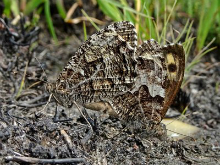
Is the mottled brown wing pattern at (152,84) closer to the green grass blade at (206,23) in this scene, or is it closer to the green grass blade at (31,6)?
the green grass blade at (206,23)

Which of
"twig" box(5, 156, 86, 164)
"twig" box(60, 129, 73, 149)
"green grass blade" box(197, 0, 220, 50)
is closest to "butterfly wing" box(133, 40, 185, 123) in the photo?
"twig" box(60, 129, 73, 149)

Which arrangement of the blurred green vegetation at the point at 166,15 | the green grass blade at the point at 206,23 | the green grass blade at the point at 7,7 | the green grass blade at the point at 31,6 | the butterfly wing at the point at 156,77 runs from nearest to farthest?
the butterfly wing at the point at 156,77 → the blurred green vegetation at the point at 166,15 → the green grass blade at the point at 206,23 → the green grass blade at the point at 7,7 → the green grass blade at the point at 31,6

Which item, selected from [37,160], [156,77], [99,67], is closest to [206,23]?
[156,77]

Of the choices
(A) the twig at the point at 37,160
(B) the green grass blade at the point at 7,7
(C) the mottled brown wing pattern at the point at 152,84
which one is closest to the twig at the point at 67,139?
(A) the twig at the point at 37,160

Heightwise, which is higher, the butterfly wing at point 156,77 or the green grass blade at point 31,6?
the green grass blade at point 31,6

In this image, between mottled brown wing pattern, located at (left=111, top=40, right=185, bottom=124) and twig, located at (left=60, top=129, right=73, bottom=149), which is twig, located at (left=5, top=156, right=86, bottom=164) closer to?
twig, located at (left=60, top=129, right=73, bottom=149)

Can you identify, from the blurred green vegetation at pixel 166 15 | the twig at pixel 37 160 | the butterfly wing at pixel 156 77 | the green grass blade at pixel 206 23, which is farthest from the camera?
the green grass blade at pixel 206 23

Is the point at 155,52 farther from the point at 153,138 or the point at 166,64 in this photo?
the point at 153,138

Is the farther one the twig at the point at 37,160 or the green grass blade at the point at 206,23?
the green grass blade at the point at 206,23
